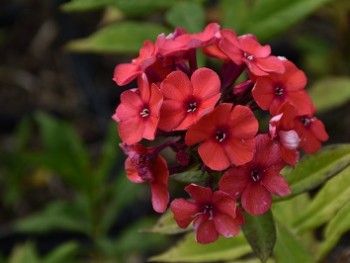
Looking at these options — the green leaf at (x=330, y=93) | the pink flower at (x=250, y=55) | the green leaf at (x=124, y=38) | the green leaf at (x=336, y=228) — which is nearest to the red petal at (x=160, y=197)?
the pink flower at (x=250, y=55)

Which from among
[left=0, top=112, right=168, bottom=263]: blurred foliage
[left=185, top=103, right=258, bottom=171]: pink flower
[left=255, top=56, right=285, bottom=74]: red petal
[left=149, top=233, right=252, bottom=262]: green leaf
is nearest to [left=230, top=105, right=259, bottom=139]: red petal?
[left=185, top=103, right=258, bottom=171]: pink flower

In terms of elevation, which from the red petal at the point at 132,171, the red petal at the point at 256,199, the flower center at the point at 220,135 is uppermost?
the flower center at the point at 220,135

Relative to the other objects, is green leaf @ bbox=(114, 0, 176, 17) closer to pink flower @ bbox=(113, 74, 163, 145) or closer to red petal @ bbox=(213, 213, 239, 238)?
pink flower @ bbox=(113, 74, 163, 145)

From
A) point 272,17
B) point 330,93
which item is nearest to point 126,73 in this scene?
point 272,17

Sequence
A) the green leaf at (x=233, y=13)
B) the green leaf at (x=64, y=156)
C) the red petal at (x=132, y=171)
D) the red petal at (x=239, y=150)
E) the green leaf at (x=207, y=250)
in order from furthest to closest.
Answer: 1. the green leaf at (x=64, y=156)
2. the green leaf at (x=233, y=13)
3. the green leaf at (x=207, y=250)
4. the red petal at (x=132, y=171)
5. the red petal at (x=239, y=150)

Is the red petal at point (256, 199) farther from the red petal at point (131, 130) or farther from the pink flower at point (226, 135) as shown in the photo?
the red petal at point (131, 130)

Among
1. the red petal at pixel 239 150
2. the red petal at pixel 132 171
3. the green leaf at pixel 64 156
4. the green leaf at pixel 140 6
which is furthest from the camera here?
the green leaf at pixel 64 156

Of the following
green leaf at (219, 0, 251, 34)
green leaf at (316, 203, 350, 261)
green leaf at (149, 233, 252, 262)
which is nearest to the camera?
green leaf at (316, 203, 350, 261)

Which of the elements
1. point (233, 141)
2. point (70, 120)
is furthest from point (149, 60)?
point (70, 120)
